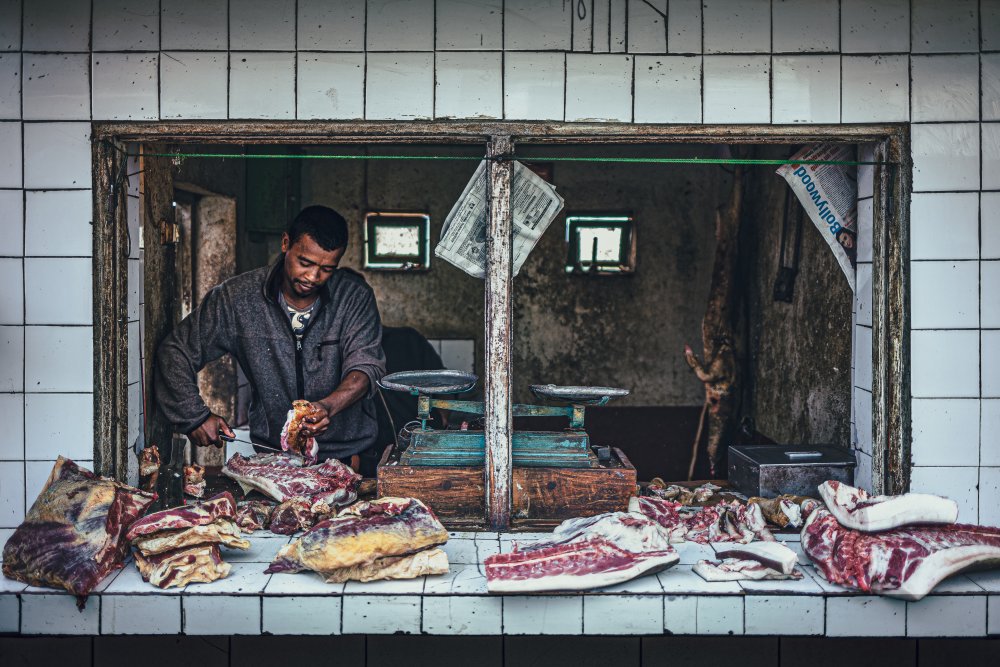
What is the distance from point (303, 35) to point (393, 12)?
384mm

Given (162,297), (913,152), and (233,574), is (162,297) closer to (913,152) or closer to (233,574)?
(233,574)

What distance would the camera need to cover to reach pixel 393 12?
3.63 meters

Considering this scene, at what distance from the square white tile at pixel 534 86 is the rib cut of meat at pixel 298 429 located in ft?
5.78

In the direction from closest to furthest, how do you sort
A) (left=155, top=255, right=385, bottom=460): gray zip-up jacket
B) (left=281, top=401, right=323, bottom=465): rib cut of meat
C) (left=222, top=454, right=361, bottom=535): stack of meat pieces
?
(left=222, top=454, right=361, bottom=535): stack of meat pieces → (left=281, top=401, right=323, bottom=465): rib cut of meat → (left=155, top=255, right=385, bottom=460): gray zip-up jacket

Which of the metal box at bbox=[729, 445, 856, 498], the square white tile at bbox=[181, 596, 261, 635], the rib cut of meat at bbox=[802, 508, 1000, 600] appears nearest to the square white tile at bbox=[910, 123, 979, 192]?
the metal box at bbox=[729, 445, 856, 498]

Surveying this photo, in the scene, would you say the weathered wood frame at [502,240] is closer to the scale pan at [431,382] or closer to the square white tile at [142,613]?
the scale pan at [431,382]

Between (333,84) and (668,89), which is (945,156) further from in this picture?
(333,84)

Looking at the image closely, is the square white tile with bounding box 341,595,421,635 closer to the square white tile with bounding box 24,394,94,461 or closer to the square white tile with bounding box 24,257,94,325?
the square white tile with bounding box 24,394,94,461

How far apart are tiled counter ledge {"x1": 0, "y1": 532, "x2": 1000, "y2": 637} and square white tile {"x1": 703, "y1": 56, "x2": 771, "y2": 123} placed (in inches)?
74.3

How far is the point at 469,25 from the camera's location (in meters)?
3.62

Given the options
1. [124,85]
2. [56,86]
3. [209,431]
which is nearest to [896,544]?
[209,431]

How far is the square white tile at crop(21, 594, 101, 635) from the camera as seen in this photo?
3.17m

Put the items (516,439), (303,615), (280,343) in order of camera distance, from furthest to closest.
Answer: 1. (280,343)
2. (516,439)
3. (303,615)

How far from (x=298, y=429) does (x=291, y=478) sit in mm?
328
